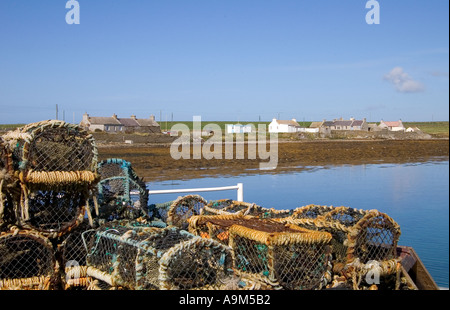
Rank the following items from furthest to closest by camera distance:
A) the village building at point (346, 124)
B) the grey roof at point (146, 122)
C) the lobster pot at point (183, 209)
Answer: the village building at point (346, 124) → the grey roof at point (146, 122) → the lobster pot at point (183, 209)

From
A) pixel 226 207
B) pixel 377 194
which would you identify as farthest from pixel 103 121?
pixel 226 207

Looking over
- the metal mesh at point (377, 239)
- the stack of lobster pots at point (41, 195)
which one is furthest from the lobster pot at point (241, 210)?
the stack of lobster pots at point (41, 195)

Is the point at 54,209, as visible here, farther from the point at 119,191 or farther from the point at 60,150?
the point at 119,191

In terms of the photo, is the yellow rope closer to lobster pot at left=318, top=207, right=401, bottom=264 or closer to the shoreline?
lobster pot at left=318, top=207, right=401, bottom=264

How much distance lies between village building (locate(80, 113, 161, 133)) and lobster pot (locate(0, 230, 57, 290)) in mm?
54578

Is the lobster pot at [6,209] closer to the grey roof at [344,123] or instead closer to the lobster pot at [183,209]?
the lobster pot at [183,209]

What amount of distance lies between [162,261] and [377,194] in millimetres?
14141

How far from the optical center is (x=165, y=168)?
24.6 m

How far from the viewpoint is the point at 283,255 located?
4082 mm

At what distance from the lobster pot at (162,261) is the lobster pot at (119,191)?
115 cm

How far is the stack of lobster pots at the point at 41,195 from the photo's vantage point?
425 centimetres

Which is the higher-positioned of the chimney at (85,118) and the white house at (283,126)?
the chimney at (85,118)
